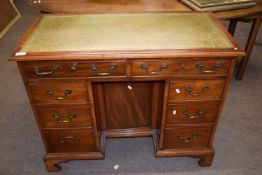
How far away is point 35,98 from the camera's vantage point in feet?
3.88

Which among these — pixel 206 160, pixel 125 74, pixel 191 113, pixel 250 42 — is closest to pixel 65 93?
pixel 125 74

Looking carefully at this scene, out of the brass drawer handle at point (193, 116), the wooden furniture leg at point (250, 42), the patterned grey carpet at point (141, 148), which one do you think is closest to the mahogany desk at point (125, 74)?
the brass drawer handle at point (193, 116)

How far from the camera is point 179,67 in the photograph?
1.11 m

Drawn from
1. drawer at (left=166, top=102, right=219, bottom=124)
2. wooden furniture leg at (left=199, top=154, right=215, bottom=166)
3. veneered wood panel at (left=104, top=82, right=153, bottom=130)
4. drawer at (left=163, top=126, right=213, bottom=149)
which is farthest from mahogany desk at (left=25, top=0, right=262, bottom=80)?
wooden furniture leg at (left=199, top=154, right=215, bottom=166)

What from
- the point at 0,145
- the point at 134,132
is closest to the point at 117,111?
the point at 134,132

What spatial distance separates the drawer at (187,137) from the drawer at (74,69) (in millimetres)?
504

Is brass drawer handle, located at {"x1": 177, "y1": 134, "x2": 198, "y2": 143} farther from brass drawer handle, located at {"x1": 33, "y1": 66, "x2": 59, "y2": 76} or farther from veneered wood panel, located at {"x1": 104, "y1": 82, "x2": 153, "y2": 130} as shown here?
brass drawer handle, located at {"x1": 33, "y1": 66, "x2": 59, "y2": 76}

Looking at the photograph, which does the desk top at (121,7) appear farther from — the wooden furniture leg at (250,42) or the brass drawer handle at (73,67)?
the brass drawer handle at (73,67)

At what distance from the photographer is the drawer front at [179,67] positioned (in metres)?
1.09

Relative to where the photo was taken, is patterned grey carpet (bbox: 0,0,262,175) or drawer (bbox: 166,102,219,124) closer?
drawer (bbox: 166,102,219,124)

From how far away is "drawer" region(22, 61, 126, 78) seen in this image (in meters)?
1.07

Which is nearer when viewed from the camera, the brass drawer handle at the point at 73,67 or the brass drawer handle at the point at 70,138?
the brass drawer handle at the point at 73,67

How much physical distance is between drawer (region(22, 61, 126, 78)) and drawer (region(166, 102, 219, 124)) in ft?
1.20

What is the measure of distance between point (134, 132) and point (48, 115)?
2.03ft
